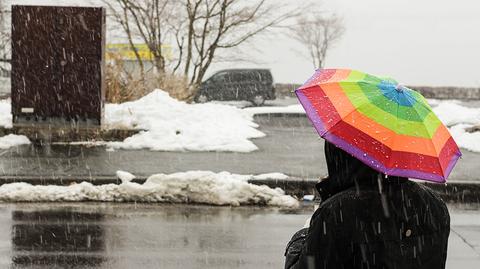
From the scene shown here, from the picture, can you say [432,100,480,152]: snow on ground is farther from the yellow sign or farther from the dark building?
the yellow sign

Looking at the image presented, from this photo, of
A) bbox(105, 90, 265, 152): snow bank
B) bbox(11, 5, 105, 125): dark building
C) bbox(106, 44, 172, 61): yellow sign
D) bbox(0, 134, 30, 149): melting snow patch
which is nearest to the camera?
bbox(0, 134, 30, 149): melting snow patch

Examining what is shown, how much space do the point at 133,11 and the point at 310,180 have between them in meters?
16.9

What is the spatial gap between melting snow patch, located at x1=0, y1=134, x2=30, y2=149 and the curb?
3.28m

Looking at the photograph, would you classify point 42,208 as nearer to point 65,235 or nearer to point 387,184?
point 65,235

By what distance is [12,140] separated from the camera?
13039 mm

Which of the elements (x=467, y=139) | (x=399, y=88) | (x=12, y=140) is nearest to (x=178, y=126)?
(x=12, y=140)

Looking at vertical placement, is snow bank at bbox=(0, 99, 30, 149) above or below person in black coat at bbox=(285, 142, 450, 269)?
below

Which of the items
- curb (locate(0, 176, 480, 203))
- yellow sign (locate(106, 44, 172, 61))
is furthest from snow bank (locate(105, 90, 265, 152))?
yellow sign (locate(106, 44, 172, 61))

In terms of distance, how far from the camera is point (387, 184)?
7.66ft

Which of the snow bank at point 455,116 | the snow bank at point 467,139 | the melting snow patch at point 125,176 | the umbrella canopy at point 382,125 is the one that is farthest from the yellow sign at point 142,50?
the umbrella canopy at point 382,125

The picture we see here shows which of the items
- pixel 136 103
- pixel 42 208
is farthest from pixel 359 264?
pixel 136 103

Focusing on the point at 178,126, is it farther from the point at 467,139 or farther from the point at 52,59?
the point at 467,139

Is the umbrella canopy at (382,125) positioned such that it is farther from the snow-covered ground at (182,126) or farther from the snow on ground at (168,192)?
the snow-covered ground at (182,126)

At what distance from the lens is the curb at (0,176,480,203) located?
9.70 metres
